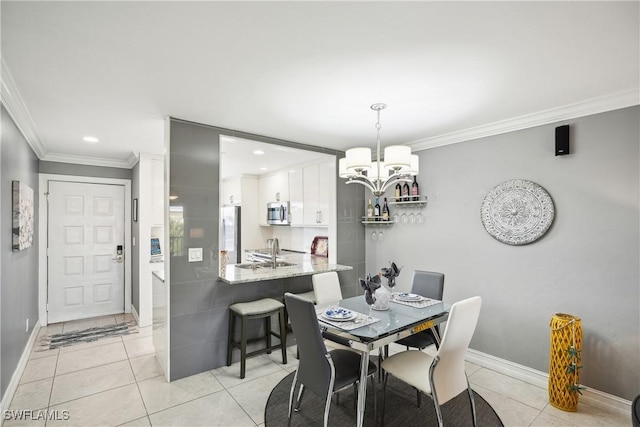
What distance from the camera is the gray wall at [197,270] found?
9.68ft

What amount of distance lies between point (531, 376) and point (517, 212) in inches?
58.7

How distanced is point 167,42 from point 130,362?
3.13 m

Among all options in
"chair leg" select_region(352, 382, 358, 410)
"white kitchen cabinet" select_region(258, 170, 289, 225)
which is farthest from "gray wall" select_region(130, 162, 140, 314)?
"chair leg" select_region(352, 382, 358, 410)

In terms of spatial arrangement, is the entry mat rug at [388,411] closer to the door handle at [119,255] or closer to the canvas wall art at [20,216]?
the canvas wall art at [20,216]

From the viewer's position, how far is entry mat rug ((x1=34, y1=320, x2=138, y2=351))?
12.3ft

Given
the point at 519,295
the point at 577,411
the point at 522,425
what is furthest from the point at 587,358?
the point at 522,425

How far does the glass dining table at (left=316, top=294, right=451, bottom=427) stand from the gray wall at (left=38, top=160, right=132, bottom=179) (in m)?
4.16

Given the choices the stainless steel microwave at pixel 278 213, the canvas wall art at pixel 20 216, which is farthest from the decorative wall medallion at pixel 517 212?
the canvas wall art at pixel 20 216

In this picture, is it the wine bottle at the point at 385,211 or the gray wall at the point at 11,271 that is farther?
the wine bottle at the point at 385,211

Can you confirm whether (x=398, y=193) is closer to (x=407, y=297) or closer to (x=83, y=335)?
(x=407, y=297)

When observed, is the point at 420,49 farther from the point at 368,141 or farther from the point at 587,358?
the point at 587,358

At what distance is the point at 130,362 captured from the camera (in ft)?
10.8

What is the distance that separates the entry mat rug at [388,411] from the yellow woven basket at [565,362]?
55 centimetres

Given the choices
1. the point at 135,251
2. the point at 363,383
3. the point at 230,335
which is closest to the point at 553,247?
the point at 363,383
